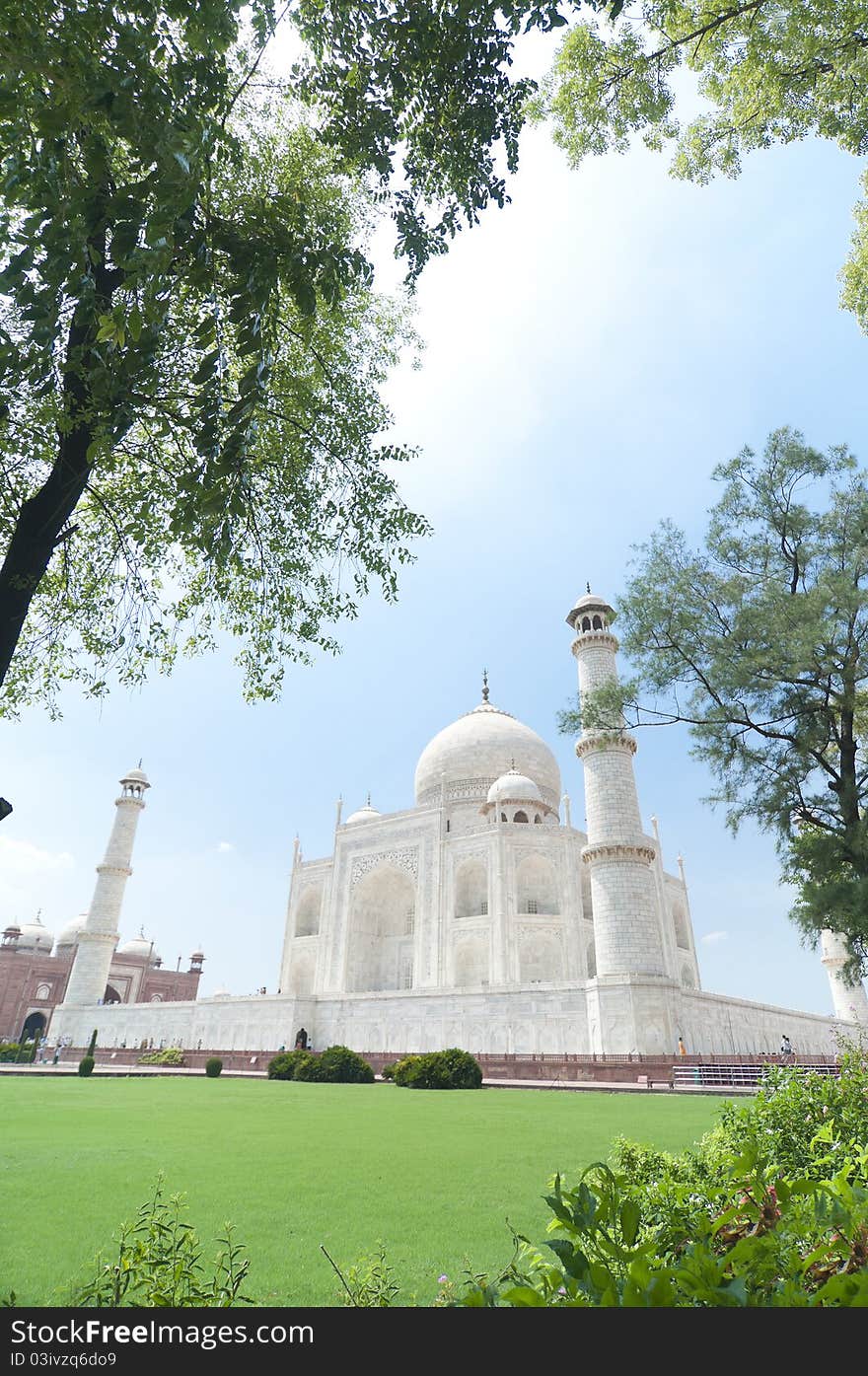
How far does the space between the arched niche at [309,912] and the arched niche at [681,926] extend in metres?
17.3

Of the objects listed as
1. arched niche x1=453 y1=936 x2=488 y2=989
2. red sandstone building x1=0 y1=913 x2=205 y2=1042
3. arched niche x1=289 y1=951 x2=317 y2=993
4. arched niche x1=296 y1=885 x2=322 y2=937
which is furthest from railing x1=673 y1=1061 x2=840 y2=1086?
red sandstone building x1=0 y1=913 x2=205 y2=1042

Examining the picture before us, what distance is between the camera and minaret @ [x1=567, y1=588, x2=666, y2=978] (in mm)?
22141

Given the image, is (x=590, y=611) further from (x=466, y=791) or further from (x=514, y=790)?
(x=466, y=791)

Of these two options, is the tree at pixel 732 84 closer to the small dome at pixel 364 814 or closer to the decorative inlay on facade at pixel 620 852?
the decorative inlay on facade at pixel 620 852

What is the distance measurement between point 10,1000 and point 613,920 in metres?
39.2

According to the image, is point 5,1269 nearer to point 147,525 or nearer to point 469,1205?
point 469,1205

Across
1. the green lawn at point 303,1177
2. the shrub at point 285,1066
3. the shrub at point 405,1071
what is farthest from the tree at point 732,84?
the shrub at point 285,1066

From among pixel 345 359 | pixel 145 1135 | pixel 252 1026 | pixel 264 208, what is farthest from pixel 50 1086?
pixel 264 208

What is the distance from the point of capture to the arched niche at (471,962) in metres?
30.8

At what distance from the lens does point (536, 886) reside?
33.4 meters

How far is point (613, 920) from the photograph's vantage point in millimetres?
22625

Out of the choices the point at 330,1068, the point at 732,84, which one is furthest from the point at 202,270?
the point at 330,1068

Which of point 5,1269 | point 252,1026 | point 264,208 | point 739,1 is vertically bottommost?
point 5,1269

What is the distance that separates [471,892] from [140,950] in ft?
89.9
